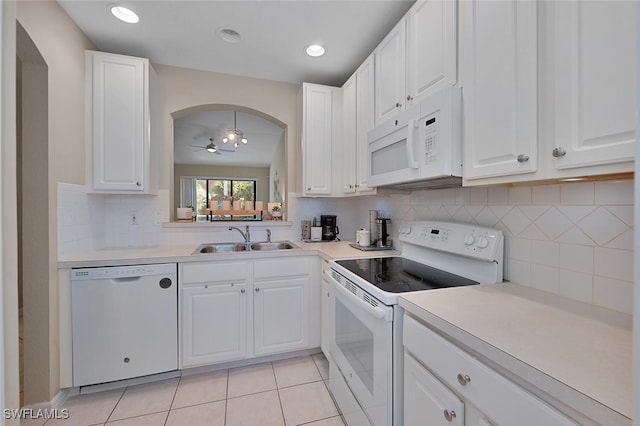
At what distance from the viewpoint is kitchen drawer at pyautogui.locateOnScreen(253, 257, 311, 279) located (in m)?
2.10

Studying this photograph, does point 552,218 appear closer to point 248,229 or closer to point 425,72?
point 425,72

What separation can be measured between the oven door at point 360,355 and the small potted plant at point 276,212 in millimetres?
1333

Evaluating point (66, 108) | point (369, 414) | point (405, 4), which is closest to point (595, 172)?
point (369, 414)

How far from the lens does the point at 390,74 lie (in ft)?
5.76

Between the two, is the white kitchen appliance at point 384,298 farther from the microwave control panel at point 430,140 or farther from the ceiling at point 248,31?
the ceiling at point 248,31

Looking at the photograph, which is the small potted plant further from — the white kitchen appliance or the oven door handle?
the oven door handle

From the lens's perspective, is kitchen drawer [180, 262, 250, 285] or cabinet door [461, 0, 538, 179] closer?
cabinet door [461, 0, 538, 179]

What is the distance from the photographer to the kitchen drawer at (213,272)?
1942 millimetres

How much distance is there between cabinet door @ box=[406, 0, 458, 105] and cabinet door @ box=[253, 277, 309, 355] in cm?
159

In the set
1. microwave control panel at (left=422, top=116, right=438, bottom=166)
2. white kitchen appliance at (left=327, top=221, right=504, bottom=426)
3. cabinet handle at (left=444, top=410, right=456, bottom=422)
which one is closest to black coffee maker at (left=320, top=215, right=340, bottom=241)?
white kitchen appliance at (left=327, top=221, right=504, bottom=426)

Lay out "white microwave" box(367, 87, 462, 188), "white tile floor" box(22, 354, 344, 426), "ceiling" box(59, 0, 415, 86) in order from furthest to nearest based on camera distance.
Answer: "ceiling" box(59, 0, 415, 86) < "white tile floor" box(22, 354, 344, 426) < "white microwave" box(367, 87, 462, 188)

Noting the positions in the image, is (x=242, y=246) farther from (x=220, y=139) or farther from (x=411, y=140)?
(x=220, y=139)

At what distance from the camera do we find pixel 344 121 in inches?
99.0

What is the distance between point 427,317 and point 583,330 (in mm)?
435
